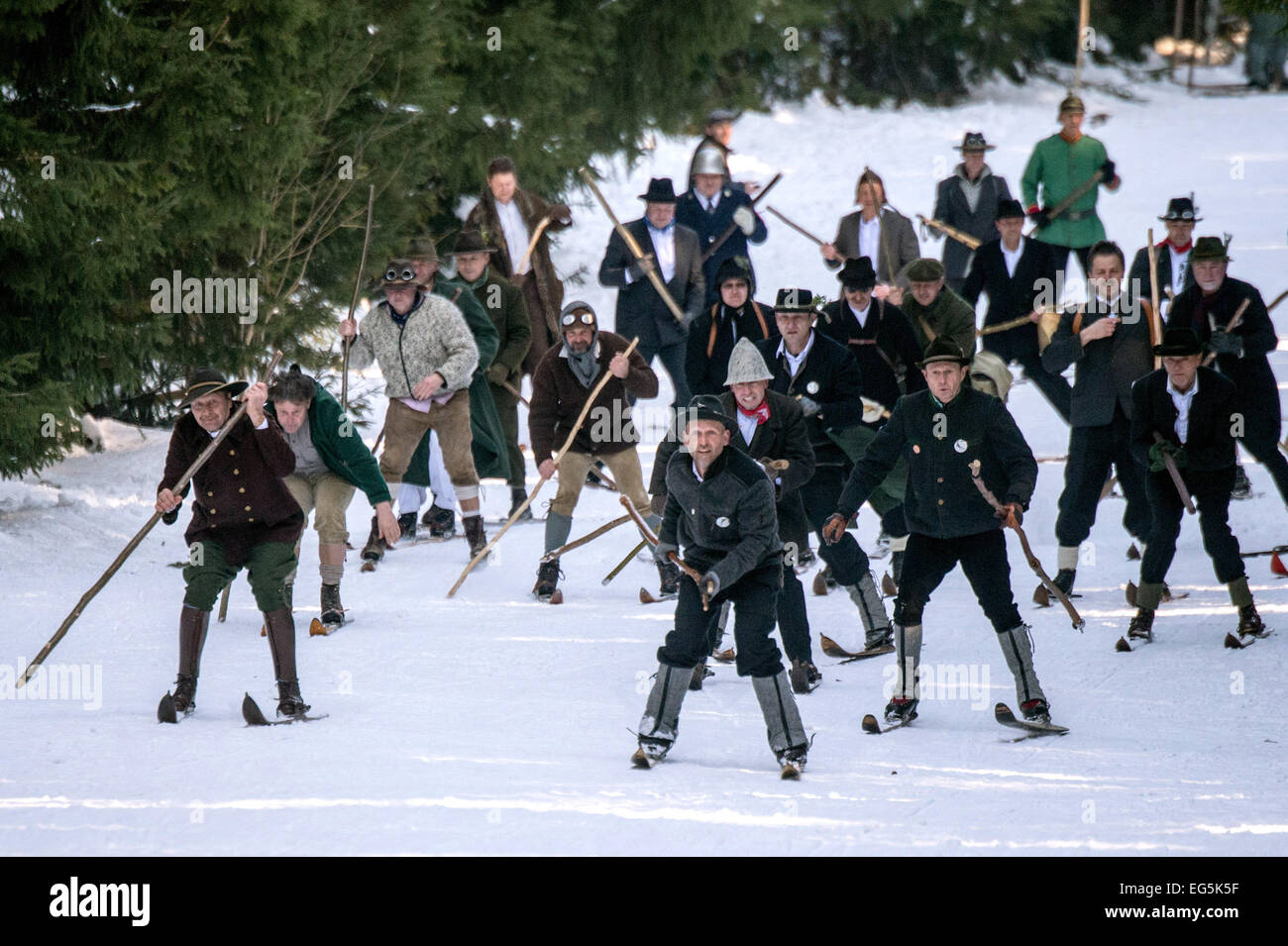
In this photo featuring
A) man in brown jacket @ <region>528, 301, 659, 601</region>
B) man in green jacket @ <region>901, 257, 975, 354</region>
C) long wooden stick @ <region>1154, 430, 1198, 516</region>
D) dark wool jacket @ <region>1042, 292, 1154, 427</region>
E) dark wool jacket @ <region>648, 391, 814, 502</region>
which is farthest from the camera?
man in brown jacket @ <region>528, 301, 659, 601</region>

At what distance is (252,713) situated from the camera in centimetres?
748

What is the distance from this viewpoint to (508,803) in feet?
20.7

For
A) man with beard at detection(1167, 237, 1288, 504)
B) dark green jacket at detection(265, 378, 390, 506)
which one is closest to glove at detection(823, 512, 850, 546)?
dark green jacket at detection(265, 378, 390, 506)

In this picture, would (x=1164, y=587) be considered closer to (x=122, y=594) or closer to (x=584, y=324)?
(x=584, y=324)

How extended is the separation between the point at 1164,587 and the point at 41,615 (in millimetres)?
6152

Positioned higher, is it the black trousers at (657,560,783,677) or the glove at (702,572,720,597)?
the glove at (702,572,720,597)

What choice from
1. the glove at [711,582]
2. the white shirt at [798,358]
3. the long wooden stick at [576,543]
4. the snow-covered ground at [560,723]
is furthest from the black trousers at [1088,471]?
the glove at [711,582]

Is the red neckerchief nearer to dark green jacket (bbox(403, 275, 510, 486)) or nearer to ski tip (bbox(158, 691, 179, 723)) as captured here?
ski tip (bbox(158, 691, 179, 723))

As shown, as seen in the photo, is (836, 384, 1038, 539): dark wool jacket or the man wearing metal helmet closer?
(836, 384, 1038, 539): dark wool jacket

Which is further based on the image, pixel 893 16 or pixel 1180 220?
pixel 893 16

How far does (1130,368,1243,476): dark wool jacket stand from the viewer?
340 inches

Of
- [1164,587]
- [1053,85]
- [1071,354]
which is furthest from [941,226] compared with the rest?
[1053,85]

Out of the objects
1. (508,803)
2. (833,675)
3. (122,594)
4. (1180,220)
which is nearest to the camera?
(508,803)

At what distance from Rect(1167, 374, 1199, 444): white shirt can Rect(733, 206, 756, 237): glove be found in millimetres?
4389
